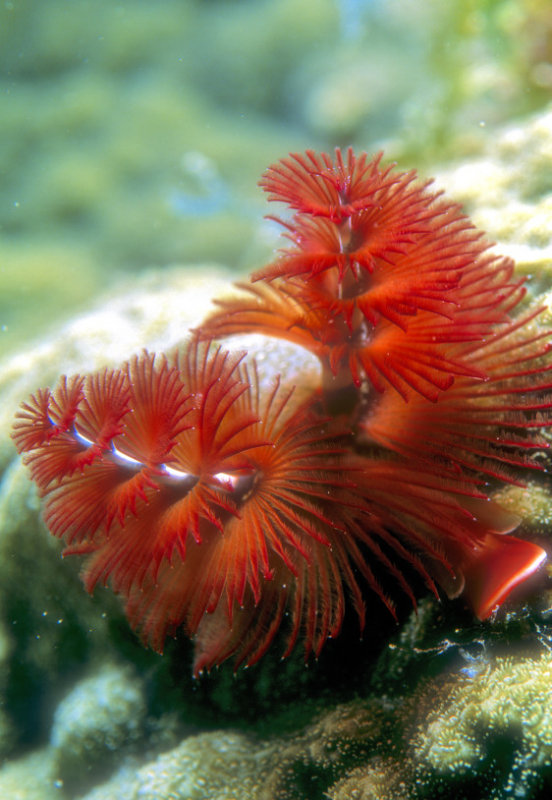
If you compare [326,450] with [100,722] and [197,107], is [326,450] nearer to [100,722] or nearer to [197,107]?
[100,722]

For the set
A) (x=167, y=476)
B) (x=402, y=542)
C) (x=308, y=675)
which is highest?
(x=167, y=476)

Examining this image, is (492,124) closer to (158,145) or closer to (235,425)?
(158,145)

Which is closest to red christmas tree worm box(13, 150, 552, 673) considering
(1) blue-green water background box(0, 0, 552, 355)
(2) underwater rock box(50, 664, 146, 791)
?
(2) underwater rock box(50, 664, 146, 791)

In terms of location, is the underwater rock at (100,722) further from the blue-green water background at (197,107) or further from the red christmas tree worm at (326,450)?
the blue-green water background at (197,107)

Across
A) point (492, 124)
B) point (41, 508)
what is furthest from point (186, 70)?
point (41, 508)

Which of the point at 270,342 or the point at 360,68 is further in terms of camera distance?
the point at 360,68

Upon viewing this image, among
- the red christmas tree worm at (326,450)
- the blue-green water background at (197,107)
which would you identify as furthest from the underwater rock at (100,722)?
the blue-green water background at (197,107)
